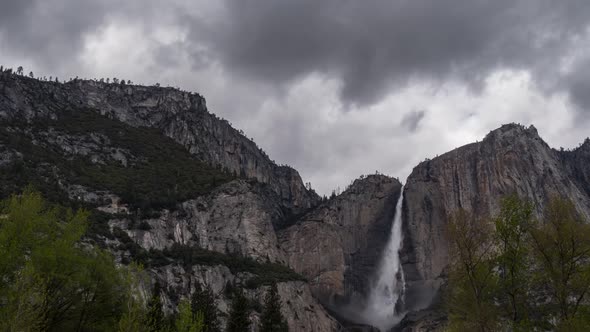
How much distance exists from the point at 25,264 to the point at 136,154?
126m

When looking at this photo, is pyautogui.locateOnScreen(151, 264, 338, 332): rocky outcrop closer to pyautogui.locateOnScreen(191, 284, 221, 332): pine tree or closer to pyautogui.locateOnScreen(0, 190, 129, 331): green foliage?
pyautogui.locateOnScreen(191, 284, 221, 332): pine tree

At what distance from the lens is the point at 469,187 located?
163 meters

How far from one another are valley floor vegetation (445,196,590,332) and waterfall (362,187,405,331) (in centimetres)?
11479

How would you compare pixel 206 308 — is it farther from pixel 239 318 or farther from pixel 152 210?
pixel 152 210

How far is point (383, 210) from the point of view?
180250mm

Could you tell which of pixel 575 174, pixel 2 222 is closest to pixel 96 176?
pixel 2 222

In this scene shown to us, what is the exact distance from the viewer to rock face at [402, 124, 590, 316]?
154750mm

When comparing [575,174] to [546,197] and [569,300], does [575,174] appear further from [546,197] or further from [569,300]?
[569,300]

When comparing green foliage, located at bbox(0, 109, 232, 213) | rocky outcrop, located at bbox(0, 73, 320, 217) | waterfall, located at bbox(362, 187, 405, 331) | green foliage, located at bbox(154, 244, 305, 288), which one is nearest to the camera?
green foliage, located at bbox(0, 109, 232, 213)

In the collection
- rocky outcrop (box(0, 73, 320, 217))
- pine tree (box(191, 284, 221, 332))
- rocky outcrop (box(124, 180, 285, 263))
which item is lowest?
pine tree (box(191, 284, 221, 332))

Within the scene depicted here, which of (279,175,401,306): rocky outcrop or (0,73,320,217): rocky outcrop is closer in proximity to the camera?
(0,73,320,217): rocky outcrop

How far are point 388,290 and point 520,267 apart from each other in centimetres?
13196

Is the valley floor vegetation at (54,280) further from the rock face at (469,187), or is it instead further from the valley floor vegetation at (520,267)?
the rock face at (469,187)

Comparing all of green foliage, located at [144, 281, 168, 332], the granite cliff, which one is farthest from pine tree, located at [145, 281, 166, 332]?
the granite cliff
